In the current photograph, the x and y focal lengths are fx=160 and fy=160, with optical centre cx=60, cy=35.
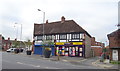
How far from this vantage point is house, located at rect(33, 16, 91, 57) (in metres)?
33.0

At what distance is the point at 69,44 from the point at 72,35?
2.02 metres

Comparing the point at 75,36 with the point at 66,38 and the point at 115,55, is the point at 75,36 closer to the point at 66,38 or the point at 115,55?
the point at 66,38

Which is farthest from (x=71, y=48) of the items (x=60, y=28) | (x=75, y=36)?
(x=60, y=28)

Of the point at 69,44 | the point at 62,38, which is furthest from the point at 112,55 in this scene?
the point at 62,38

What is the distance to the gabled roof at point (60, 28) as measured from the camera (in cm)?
3429

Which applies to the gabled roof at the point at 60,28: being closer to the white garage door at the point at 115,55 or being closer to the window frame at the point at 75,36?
the window frame at the point at 75,36

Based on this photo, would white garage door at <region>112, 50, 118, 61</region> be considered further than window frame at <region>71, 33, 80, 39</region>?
No

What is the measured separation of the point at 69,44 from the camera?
111ft

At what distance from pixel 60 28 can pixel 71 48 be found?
19.2 ft

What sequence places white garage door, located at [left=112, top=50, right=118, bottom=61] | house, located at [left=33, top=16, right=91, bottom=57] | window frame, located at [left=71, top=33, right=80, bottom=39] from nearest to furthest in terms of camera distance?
white garage door, located at [left=112, top=50, right=118, bottom=61] < house, located at [left=33, top=16, right=91, bottom=57] < window frame, located at [left=71, top=33, right=80, bottom=39]

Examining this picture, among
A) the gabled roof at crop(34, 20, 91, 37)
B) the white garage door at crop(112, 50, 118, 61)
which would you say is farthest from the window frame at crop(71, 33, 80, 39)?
the white garage door at crop(112, 50, 118, 61)

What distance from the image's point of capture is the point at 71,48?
33.8 metres

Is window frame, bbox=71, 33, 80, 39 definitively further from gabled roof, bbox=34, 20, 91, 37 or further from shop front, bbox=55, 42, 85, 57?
shop front, bbox=55, 42, 85, 57

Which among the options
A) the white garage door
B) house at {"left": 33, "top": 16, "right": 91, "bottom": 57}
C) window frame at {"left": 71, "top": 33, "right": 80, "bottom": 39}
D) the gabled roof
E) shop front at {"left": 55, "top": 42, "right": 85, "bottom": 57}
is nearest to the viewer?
the white garage door
